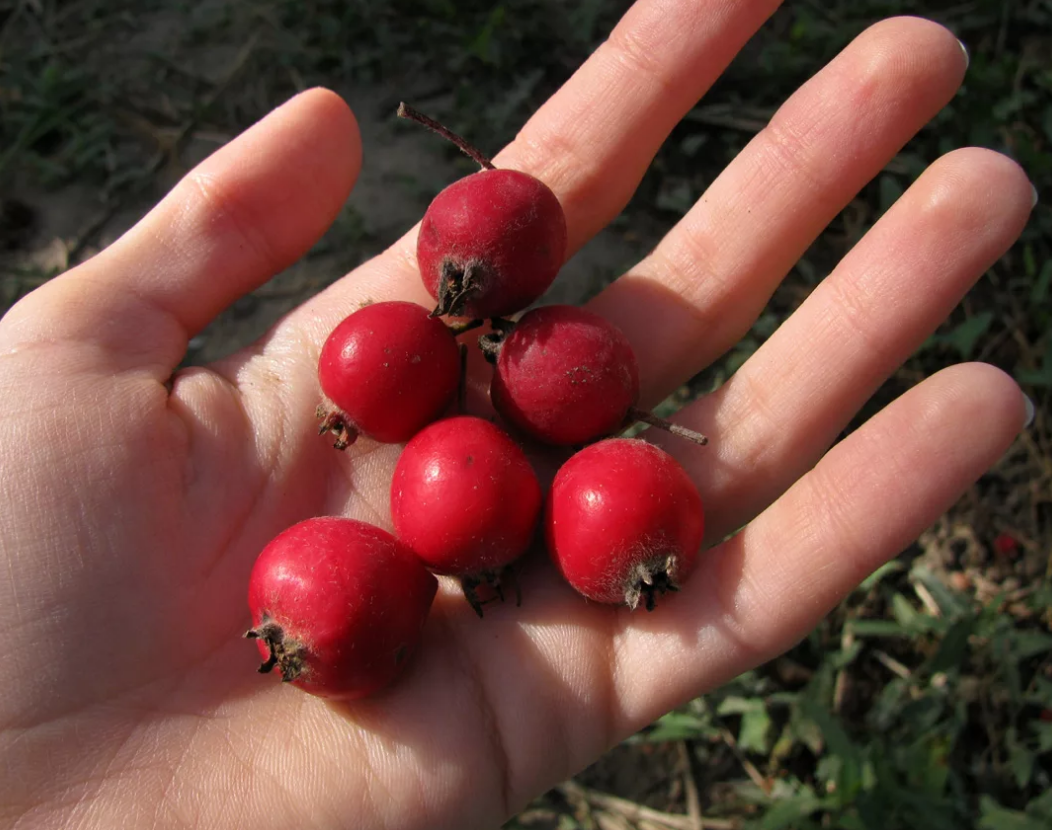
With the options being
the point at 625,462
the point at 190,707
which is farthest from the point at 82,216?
the point at 625,462

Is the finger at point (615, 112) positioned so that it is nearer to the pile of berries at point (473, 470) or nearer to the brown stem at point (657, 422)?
the pile of berries at point (473, 470)

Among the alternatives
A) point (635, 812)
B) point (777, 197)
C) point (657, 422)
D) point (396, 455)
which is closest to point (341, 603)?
point (396, 455)

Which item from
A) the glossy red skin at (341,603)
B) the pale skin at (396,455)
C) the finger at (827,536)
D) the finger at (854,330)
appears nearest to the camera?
the glossy red skin at (341,603)

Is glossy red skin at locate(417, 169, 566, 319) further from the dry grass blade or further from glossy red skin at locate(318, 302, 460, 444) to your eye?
the dry grass blade

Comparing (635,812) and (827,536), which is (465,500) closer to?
(827,536)

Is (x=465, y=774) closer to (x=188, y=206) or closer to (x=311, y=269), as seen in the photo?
(x=188, y=206)

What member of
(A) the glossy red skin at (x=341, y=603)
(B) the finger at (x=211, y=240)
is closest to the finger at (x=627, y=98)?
(B) the finger at (x=211, y=240)

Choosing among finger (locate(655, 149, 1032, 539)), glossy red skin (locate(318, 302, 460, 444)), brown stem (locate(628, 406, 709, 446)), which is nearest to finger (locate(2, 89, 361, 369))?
glossy red skin (locate(318, 302, 460, 444))
